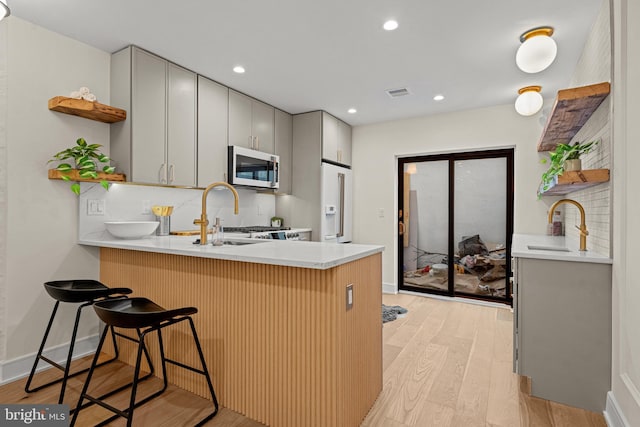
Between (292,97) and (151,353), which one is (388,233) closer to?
(292,97)

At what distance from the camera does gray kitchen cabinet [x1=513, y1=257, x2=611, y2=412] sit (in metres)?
1.87

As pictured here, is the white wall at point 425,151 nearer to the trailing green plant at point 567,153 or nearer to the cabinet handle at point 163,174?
the trailing green plant at point 567,153

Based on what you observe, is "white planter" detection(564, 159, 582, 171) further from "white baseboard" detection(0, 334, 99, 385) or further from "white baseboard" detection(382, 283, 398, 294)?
"white baseboard" detection(0, 334, 99, 385)

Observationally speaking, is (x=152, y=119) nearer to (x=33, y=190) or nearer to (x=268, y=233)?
(x=33, y=190)

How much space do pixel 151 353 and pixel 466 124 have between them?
4.06 m

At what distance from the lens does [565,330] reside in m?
1.95

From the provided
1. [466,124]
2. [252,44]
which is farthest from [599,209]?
[252,44]

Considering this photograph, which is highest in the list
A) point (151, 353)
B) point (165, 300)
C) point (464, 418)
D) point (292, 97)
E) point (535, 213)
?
point (292, 97)

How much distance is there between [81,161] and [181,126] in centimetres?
87

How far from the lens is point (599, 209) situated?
7.24 ft

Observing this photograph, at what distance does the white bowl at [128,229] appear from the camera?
8.36 feet

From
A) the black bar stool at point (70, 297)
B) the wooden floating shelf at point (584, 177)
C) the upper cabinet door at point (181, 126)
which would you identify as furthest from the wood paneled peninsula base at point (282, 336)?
the wooden floating shelf at point (584, 177)

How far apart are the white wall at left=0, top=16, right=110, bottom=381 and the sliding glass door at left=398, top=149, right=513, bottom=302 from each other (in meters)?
3.71

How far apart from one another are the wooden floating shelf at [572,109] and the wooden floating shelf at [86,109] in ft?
9.86
